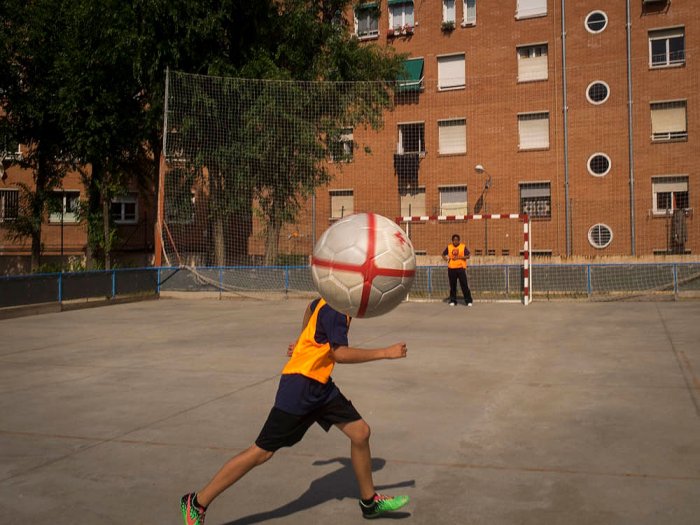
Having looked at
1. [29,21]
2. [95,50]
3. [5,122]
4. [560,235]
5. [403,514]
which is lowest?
[403,514]

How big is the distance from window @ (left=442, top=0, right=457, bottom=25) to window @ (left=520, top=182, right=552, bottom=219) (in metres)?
8.54

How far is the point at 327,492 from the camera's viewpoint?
447cm

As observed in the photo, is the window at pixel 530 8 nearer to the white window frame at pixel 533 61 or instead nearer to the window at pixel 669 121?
the white window frame at pixel 533 61

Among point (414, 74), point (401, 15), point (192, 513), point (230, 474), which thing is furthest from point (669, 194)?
point (192, 513)

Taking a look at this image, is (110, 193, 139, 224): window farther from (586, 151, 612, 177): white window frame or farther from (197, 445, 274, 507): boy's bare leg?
(197, 445, 274, 507): boy's bare leg

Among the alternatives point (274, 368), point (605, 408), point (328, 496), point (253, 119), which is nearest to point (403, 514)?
point (328, 496)

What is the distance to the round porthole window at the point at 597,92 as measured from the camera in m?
30.6

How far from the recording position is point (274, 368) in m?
8.91

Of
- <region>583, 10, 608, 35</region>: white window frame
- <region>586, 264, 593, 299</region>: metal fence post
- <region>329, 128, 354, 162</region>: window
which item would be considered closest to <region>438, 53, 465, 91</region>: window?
<region>583, 10, 608, 35</region>: white window frame

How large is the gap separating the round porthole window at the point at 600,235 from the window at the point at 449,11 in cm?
1163

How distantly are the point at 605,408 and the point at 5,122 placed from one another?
27630 millimetres

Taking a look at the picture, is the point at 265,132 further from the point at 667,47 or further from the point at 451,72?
the point at 667,47

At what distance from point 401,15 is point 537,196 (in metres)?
11.0

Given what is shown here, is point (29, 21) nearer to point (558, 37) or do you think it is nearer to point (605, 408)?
point (558, 37)
